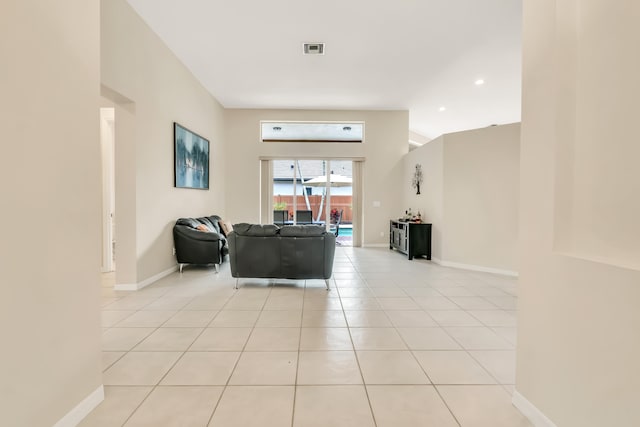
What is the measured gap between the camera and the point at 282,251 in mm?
4109

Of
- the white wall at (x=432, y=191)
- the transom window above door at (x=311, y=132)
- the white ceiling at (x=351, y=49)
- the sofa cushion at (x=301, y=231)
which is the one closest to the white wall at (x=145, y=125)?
the white ceiling at (x=351, y=49)

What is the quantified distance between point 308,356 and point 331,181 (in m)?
6.37

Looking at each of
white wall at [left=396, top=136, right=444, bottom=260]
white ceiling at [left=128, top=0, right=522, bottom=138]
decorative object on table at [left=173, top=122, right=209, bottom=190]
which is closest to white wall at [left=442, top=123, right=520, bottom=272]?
white wall at [left=396, top=136, right=444, bottom=260]

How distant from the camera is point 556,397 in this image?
5.05 feet

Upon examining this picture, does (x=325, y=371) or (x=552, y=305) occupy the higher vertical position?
(x=552, y=305)

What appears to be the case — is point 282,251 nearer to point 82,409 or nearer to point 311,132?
point 82,409

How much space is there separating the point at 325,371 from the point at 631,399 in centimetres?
162

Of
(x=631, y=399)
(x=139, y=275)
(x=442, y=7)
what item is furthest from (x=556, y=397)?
(x=139, y=275)

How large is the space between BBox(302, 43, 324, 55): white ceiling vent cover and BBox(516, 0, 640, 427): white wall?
11.4 ft

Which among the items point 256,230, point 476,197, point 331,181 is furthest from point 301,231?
point 331,181

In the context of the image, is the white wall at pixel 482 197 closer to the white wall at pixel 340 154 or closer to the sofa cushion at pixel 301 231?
the white wall at pixel 340 154

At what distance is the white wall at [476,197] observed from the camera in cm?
510

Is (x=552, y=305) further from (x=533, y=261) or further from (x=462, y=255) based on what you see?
(x=462, y=255)

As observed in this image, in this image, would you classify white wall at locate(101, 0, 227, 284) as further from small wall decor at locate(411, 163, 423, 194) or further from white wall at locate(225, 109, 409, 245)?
small wall decor at locate(411, 163, 423, 194)
